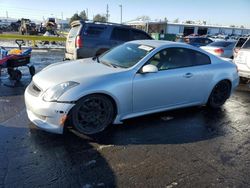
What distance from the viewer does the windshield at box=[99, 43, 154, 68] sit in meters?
5.16

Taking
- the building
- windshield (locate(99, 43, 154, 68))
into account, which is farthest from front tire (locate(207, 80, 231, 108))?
the building

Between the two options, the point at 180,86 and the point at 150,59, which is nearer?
the point at 150,59

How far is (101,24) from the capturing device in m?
10.7

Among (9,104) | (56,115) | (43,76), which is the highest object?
(43,76)

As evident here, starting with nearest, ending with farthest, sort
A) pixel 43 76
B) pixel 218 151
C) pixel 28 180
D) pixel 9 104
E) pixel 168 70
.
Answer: pixel 28 180 < pixel 218 151 < pixel 43 76 < pixel 168 70 < pixel 9 104

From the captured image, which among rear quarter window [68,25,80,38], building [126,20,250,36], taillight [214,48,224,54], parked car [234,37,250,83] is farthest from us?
building [126,20,250,36]

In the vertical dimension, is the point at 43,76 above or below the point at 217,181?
above

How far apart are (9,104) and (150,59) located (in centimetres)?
325

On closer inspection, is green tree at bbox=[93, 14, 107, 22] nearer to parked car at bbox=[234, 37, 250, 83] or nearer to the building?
the building

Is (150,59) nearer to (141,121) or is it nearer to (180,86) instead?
(180,86)

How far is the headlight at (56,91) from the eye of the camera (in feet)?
13.9

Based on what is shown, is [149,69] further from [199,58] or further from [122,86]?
[199,58]

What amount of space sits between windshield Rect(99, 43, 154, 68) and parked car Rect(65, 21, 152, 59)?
4.25 meters

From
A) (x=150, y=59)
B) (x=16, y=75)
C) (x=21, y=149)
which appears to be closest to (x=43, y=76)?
(x=21, y=149)
